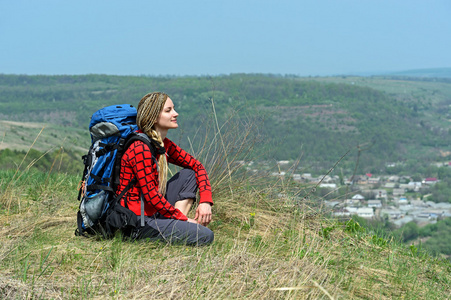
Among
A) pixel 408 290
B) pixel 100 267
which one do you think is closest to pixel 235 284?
pixel 100 267

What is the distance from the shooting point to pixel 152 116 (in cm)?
324

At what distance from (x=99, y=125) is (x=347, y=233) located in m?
2.49

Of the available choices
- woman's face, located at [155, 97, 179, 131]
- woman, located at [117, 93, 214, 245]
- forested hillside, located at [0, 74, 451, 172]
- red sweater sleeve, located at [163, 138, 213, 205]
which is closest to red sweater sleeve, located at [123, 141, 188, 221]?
woman, located at [117, 93, 214, 245]

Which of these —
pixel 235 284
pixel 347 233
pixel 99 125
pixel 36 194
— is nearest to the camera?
pixel 235 284

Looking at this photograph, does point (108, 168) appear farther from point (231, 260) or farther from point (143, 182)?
point (231, 260)

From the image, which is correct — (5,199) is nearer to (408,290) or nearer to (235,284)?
(235,284)

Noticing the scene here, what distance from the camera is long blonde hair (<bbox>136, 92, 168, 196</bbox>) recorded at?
3.24 m

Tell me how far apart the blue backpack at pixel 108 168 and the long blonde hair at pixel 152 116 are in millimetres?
58

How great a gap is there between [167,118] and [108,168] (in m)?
0.57

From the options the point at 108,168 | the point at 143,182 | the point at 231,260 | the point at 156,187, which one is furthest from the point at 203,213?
the point at 108,168

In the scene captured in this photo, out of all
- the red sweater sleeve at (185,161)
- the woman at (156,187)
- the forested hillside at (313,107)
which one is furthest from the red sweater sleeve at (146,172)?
the forested hillside at (313,107)

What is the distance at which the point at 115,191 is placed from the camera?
3.25 m

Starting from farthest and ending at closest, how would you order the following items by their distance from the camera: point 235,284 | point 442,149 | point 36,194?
1. point 442,149
2. point 36,194
3. point 235,284

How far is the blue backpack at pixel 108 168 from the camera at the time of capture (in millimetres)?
3162
